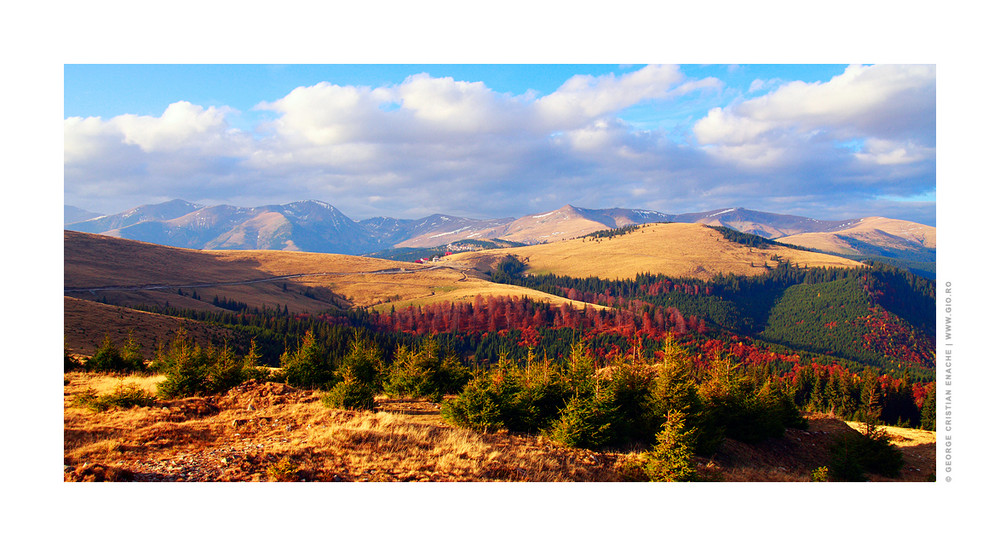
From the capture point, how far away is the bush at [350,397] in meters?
18.2

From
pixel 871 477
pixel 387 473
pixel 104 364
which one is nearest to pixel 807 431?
pixel 871 477

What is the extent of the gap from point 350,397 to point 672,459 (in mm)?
13158

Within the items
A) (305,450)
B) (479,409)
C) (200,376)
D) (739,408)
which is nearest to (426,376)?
(479,409)

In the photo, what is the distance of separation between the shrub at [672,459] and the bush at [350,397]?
12.2 metres

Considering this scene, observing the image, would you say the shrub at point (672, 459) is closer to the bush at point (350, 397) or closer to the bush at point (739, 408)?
the bush at point (739, 408)

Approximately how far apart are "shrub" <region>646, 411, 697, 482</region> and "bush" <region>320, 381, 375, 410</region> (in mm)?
12177

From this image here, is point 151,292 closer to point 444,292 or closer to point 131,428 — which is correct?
point 444,292

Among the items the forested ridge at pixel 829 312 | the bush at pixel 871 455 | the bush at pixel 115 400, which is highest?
the bush at pixel 115 400

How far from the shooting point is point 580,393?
17.3m

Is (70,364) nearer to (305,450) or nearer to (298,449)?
(298,449)

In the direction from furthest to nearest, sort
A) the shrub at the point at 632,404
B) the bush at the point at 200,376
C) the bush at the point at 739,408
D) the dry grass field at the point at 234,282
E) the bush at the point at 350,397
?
the dry grass field at the point at 234,282, the bush at the point at 739,408, the bush at the point at 200,376, the bush at the point at 350,397, the shrub at the point at 632,404

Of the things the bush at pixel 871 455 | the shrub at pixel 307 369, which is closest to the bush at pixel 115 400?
the shrub at pixel 307 369

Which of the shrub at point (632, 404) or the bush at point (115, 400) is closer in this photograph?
the bush at point (115, 400)

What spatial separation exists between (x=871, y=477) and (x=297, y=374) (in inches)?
1155
